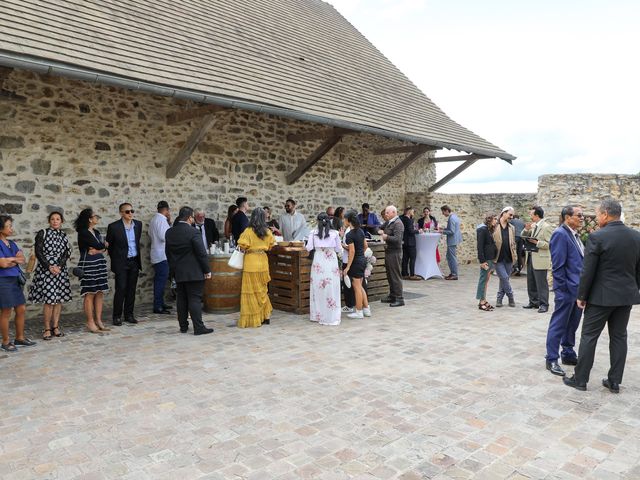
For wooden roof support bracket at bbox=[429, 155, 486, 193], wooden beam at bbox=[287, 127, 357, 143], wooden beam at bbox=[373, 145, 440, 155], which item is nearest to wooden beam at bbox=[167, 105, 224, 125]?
wooden beam at bbox=[287, 127, 357, 143]

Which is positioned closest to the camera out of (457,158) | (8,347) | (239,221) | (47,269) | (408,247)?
(8,347)

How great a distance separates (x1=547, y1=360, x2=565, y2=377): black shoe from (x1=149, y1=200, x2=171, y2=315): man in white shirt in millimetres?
5051

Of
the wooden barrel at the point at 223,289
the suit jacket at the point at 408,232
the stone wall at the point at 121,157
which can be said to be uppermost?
the stone wall at the point at 121,157

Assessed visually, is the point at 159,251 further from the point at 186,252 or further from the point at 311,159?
the point at 311,159

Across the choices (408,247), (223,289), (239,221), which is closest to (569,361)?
(223,289)

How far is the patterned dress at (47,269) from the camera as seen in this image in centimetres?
513

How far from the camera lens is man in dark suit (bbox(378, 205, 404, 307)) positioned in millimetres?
7195

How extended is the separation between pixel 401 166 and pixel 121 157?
21.0ft

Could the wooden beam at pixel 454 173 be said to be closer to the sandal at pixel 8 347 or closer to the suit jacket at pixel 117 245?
the suit jacket at pixel 117 245

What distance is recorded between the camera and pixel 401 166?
11.0 m

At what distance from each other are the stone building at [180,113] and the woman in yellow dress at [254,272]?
1.84 meters

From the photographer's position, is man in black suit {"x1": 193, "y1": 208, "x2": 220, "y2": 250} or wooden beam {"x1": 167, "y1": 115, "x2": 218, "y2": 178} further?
man in black suit {"x1": 193, "y1": 208, "x2": 220, "y2": 250}

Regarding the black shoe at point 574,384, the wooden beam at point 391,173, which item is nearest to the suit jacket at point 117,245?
the black shoe at point 574,384

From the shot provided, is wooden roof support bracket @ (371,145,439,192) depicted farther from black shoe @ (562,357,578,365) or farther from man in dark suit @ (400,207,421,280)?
black shoe @ (562,357,578,365)
